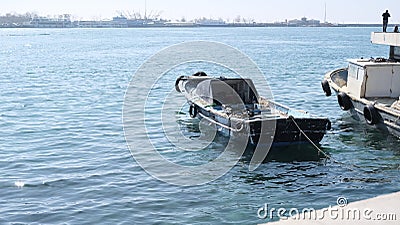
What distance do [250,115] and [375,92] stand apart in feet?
22.4

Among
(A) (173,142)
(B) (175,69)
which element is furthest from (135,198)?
(B) (175,69)

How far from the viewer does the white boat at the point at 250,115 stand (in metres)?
18.7

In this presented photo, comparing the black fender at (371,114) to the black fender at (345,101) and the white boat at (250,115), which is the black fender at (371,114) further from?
the white boat at (250,115)

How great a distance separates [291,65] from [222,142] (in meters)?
38.5

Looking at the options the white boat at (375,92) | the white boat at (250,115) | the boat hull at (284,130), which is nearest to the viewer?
the boat hull at (284,130)

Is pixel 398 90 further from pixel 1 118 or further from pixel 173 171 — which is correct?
pixel 1 118

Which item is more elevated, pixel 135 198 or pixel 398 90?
pixel 398 90

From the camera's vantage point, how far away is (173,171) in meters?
17.2

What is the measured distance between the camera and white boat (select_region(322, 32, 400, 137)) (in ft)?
68.9

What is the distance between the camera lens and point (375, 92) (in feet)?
77.5
